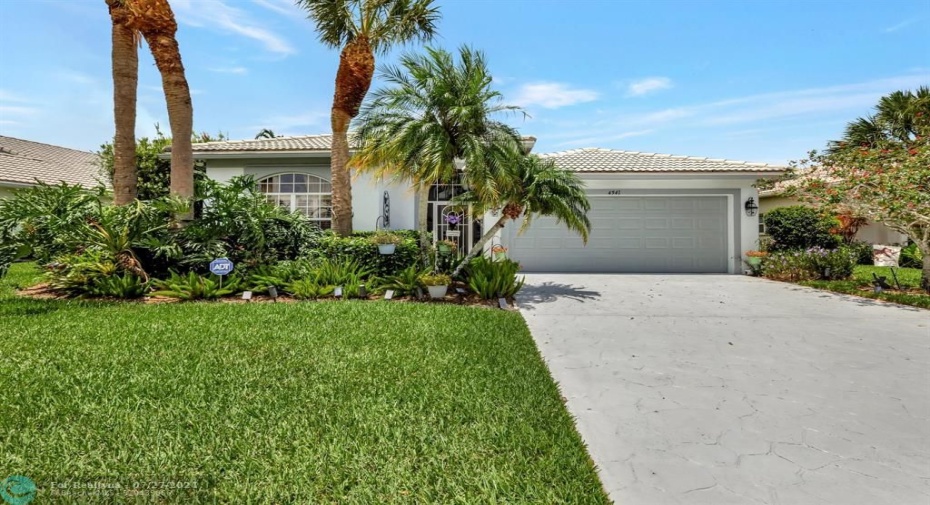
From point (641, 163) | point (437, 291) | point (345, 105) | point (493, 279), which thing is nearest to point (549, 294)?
point (493, 279)

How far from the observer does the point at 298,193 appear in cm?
1503

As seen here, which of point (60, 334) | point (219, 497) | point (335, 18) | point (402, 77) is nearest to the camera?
point (219, 497)

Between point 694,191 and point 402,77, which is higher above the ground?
point 402,77

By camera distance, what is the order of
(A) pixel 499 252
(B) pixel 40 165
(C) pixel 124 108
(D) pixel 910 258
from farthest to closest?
1. (B) pixel 40 165
2. (D) pixel 910 258
3. (A) pixel 499 252
4. (C) pixel 124 108

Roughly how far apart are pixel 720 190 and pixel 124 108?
→ 18.8 metres

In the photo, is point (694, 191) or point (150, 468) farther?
point (694, 191)

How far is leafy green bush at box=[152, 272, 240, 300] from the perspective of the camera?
8.78m

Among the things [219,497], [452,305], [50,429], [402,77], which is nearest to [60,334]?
[50,429]

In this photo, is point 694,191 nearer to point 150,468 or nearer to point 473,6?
point 473,6

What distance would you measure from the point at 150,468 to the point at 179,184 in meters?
9.96

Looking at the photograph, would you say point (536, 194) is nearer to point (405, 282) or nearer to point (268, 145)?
point (405, 282)

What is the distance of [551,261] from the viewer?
1536 cm

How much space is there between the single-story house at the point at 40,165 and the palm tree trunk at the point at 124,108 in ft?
25.3

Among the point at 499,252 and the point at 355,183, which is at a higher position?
the point at 355,183
